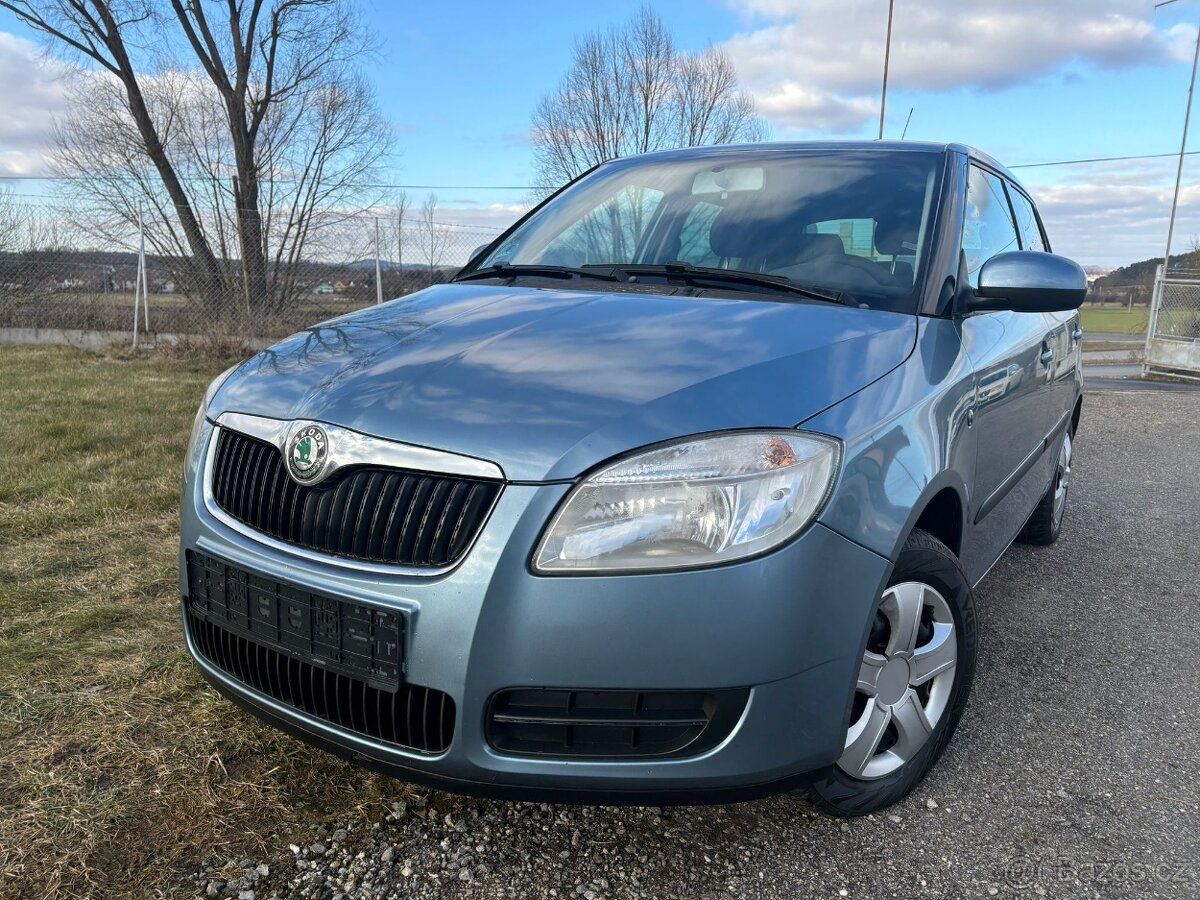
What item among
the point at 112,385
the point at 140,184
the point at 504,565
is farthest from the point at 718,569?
the point at 140,184

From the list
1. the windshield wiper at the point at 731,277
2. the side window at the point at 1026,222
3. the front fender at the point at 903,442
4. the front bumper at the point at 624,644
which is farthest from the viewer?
the side window at the point at 1026,222

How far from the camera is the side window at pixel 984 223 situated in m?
2.60

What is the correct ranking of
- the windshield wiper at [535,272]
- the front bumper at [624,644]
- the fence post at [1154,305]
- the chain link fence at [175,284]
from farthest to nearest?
the fence post at [1154,305], the chain link fence at [175,284], the windshield wiper at [535,272], the front bumper at [624,644]

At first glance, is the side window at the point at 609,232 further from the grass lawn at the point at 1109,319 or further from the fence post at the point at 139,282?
the grass lawn at the point at 1109,319

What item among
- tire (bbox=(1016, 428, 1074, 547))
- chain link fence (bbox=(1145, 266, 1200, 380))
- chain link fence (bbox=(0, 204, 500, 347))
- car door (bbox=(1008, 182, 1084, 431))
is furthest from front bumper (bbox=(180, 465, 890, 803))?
chain link fence (bbox=(1145, 266, 1200, 380))

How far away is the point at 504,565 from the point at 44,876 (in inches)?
45.5

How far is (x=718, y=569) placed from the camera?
57.9 inches

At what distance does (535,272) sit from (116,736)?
5.52 ft

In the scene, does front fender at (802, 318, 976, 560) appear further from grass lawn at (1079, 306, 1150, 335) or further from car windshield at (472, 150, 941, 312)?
grass lawn at (1079, 306, 1150, 335)

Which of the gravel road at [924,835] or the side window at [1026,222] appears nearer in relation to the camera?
the gravel road at [924,835]

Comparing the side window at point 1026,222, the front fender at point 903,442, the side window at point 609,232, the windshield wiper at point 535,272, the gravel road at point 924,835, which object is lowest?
the gravel road at point 924,835

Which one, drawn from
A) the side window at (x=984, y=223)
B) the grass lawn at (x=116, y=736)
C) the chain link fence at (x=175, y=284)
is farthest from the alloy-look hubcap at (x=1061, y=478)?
the chain link fence at (x=175, y=284)

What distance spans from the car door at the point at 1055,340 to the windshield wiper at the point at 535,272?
1.77m

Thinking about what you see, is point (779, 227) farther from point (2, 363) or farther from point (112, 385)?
point (2, 363)
